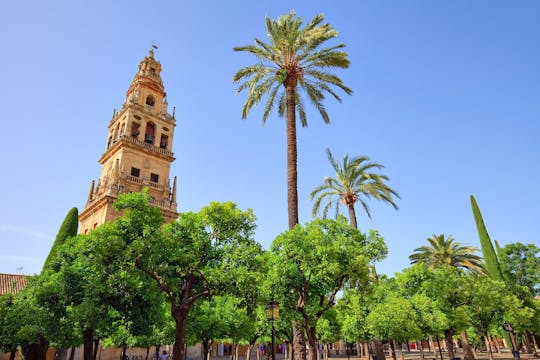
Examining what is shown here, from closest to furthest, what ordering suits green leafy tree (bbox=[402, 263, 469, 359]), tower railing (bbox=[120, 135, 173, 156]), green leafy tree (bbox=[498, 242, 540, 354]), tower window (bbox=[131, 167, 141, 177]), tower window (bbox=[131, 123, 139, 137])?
green leafy tree (bbox=[402, 263, 469, 359]), green leafy tree (bbox=[498, 242, 540, 354]), tower window (bbox=[131, 167, 141, 177]), tower railing (bbox=[120, 135, 173, 156]), tower window (bbox=[131, 123, 139, 137])

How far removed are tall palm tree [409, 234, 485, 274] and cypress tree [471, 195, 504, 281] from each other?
1302 millimetres

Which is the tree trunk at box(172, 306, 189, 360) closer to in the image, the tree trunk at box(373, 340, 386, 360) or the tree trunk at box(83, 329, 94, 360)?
the tree trunk at box(83, 329, 94, 360)

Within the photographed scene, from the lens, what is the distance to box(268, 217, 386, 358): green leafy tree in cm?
1423

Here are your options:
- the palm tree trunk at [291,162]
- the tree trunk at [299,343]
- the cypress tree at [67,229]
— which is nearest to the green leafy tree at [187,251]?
the palm tree trunk at [291,162]

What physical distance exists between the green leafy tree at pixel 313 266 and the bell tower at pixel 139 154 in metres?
22.3

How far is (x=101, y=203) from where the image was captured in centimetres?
3238

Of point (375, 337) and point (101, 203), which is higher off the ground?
point (101, 203)

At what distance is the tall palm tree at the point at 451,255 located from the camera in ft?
119

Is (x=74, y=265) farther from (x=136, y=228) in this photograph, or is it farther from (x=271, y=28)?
(x=271, y=28)

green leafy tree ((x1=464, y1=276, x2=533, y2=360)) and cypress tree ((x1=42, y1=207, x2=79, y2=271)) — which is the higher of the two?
cypress tree ((x1=42, y1=207, x2=79, y2=271))

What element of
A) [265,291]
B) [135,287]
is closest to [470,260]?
[265,291]

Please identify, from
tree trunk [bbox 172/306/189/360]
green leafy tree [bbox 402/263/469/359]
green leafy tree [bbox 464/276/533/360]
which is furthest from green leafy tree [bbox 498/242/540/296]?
tree trunk [bbox 172/306/189/360]

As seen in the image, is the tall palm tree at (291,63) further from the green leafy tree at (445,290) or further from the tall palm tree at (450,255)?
the tall palm tree at (450,255)

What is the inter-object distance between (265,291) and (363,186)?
15757 millimetres
